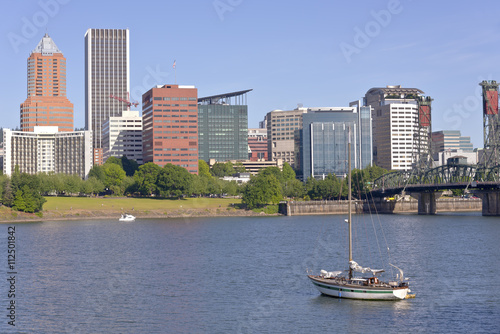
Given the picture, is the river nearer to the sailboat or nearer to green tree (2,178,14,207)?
the sailboat

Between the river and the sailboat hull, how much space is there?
0.75m

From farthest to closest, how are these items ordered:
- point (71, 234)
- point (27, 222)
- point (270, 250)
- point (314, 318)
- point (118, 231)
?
point (27, 222)
point (118, 231)
point (71, 234)
point (270, 250)
point (314, 318)

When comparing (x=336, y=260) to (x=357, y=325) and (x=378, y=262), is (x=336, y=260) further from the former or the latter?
(x=357, y=325)

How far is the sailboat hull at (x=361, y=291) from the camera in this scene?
2648 inches

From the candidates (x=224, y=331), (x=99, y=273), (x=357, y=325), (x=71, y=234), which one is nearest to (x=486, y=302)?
(x=357, y=325)

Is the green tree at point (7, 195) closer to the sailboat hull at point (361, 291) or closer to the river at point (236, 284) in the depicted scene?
the river at point (236, 284)

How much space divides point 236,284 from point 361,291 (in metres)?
17.8

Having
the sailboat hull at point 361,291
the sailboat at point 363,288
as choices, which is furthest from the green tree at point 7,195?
the sailboat hull at point 361,291

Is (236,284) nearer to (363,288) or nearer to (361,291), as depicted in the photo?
(361,291)

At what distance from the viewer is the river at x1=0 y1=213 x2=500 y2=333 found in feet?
200

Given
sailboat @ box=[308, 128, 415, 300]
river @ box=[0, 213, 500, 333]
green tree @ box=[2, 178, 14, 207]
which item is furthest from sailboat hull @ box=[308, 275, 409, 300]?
green tree @ box=[2, 178, 14, 207]

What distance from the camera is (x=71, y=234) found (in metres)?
151

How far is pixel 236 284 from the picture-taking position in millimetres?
79812

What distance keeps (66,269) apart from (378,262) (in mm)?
45308
